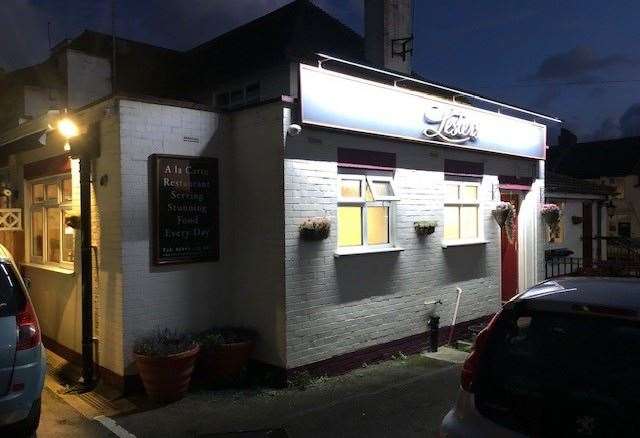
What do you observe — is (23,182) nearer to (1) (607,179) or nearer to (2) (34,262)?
(2) (34,262)

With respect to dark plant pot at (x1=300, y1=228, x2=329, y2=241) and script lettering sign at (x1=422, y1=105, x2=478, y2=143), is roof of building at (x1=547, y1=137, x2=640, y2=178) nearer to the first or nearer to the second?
script lettering sign at (x1=422, y1=105, x2=478, y2=143)

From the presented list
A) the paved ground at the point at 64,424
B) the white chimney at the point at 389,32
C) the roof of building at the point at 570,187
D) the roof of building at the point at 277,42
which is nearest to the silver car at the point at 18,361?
the paved ground at the point at 64,424

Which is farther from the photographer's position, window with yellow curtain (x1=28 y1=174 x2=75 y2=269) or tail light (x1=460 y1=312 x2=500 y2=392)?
window with yellow curtain (x1=28 y1=174 x2=75 y2=269)

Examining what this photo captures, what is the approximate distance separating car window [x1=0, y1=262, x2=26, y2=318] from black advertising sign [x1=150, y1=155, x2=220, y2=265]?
1.85 metres

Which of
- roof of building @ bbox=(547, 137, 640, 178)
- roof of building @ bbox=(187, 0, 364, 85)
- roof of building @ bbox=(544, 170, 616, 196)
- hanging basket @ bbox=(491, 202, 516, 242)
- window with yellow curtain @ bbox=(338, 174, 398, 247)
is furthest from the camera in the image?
roof of building @ bbox=(547, 137, 640, 178)

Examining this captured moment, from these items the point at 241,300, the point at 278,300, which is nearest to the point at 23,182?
the point at 241,300

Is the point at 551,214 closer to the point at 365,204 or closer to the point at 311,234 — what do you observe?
the point at 365,204

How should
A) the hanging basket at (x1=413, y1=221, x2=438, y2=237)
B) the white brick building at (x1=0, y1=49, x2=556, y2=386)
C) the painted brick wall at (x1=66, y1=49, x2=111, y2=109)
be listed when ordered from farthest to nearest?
1. the painted brick wall at (x1=66, y1=49, x2=111, y2=109)
2. the hanging basket at (x1=413, y1=221, x2=438, y2=237)
3. the white brick building at (x1=0, y1=49, x2=556, y2=386)

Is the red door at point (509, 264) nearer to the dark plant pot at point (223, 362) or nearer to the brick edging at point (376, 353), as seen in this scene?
the brick edging at point (376, 353)

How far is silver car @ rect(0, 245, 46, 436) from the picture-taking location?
449cm

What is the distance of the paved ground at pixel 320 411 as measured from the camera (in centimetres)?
545

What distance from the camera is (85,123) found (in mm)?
7098

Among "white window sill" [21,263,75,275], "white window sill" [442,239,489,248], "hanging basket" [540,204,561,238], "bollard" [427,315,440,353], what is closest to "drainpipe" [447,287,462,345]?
"bollard" [427,315,440,353]

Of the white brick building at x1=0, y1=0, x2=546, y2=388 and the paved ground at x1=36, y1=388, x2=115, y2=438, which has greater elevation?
the white brick building at x1=0, y1=0, x2=546, y2=388
